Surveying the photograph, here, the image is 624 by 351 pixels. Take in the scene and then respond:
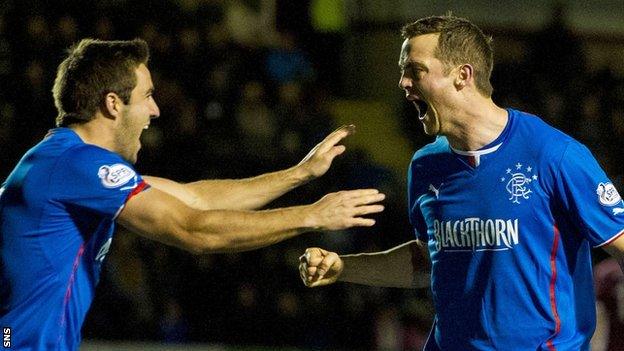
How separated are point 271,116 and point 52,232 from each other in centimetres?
617

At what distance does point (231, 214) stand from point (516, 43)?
868 cm

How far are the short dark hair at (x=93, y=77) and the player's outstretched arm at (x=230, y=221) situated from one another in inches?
20.0

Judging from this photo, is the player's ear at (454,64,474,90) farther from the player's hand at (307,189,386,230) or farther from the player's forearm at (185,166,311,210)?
the player's forearm at (185,166,311,210)

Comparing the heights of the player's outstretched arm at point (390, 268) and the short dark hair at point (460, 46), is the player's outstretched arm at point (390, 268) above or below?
below

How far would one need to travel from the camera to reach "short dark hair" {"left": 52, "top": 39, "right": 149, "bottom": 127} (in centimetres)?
509

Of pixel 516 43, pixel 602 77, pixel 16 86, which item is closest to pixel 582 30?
pixel 516 43

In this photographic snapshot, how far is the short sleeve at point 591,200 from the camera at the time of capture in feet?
15.2

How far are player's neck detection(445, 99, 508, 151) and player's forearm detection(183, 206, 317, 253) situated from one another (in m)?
0.72

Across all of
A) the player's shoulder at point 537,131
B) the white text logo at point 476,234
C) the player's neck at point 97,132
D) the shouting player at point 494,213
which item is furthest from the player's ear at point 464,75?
the player's neck at point 97,132

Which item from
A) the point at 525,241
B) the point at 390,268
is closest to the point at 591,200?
the point at 525,241

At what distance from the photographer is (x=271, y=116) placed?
1091 cm

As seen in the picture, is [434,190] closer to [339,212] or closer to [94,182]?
[339,212]

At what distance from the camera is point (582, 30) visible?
13578mm

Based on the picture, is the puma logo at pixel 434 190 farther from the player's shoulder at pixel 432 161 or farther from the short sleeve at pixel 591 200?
the short sleeve at pixel 591 200
